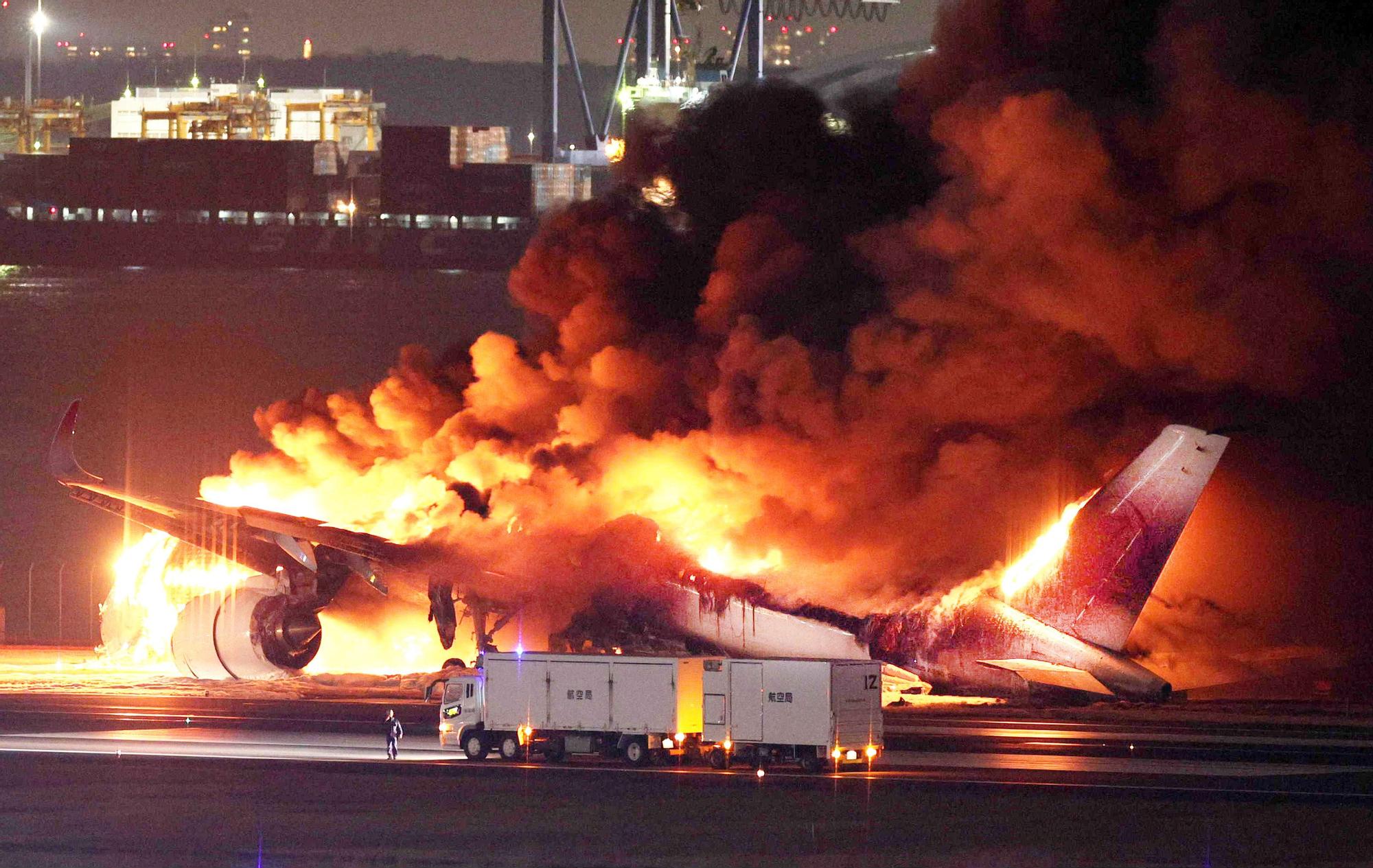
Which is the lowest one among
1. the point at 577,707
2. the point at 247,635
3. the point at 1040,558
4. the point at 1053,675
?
the point at 577,707

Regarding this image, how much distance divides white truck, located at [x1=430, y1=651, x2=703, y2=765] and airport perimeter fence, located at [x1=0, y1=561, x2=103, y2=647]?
149ft

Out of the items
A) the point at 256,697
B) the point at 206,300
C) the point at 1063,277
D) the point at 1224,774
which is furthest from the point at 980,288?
the point at 206,300

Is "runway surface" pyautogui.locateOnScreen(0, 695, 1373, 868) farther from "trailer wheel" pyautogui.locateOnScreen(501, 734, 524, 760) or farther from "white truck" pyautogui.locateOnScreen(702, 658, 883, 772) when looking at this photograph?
"trailer wheel" pyautogui.locateOnScreen(501, 734, 524, 760)

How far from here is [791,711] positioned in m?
39.1

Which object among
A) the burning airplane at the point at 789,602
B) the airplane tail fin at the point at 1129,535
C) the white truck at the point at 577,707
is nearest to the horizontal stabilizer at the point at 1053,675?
the burning airplane at the point at 789,602

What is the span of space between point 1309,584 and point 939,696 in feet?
67.5

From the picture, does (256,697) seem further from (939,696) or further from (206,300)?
(206,300)

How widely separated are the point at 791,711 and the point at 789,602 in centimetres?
1623

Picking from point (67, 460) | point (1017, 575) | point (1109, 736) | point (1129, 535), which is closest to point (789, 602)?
point (1017, 575)

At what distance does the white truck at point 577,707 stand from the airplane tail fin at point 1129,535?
14543mm

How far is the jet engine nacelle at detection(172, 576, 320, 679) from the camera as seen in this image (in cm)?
5997

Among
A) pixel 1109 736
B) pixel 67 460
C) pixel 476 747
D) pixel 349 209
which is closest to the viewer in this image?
pixel 476 747

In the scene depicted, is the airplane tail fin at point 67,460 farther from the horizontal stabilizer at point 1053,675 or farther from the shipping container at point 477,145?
the shipping container at point 477,145

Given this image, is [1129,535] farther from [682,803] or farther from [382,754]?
[682,803]
